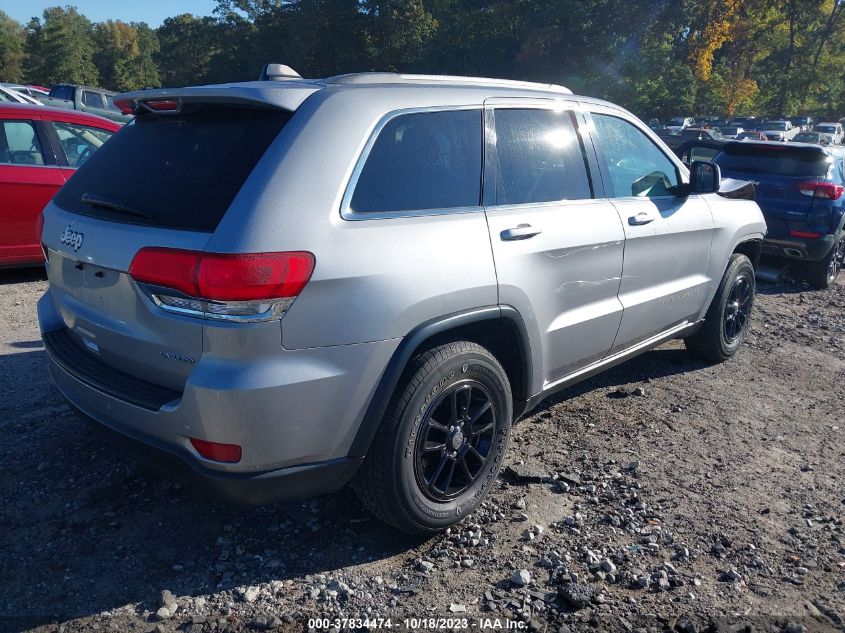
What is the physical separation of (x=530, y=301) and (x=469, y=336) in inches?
12.8

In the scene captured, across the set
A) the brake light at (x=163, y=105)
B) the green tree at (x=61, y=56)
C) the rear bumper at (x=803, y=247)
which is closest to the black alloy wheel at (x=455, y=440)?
the brake light at (x=163, y=105)

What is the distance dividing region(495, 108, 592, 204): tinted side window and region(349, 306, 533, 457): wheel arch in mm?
570

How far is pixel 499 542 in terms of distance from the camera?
10.3 ft

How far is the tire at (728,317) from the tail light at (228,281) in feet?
12.2

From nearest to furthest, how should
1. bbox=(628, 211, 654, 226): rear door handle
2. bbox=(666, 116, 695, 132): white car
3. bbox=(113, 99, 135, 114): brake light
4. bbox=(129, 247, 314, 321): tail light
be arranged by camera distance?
1. bbox=(129, 247, 314, 321): tail light
2. bbox=(113, 99, 135, 114): brake light
3. bbox=(628, 211, 654, 226): rear door handle
4. bbox=(666, 116, 695, 132): white car

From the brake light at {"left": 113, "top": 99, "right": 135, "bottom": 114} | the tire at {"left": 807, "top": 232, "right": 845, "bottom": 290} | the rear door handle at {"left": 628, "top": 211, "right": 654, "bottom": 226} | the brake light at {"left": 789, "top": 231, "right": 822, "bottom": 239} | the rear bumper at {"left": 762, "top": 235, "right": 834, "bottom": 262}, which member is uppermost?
the brake light at {"left": 113, "top": 99, "right": 135, "bottom": 114}

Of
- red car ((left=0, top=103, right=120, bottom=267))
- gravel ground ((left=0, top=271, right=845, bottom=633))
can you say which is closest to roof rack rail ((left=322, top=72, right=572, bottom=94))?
gravel ground ((left=0, top=271, right=845, bottom=633))

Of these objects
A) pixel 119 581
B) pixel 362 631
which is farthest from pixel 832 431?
pixel 119 581

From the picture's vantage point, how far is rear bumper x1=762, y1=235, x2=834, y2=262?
324 inches

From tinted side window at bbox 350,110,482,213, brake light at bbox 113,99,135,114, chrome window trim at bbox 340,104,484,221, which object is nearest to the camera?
chrome window trim at bbox 340,104,484,221

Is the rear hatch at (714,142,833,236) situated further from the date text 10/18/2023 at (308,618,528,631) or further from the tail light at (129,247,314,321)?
the tail light at (129,247,314,321)

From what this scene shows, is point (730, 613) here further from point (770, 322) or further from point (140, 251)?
point (770, 322)

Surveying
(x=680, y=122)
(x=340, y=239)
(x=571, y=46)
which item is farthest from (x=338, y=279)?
(x=571, y=46)

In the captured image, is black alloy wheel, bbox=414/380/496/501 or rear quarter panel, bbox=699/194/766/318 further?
rear quarter panel, bbox=699/194/766/318
